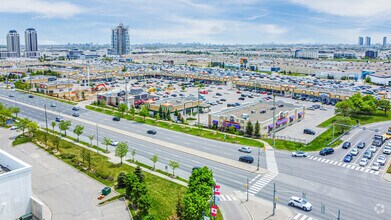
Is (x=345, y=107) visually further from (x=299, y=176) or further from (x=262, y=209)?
(x=262, y=209)

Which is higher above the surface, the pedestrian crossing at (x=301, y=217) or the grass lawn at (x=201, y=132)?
the grass lawn at (x=201, y=132)

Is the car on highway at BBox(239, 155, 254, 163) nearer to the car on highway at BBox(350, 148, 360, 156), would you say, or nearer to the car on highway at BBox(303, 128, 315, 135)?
the car on highway at BBox(350, 148, 360, 156)

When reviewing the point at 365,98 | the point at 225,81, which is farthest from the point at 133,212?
the point at 225,81

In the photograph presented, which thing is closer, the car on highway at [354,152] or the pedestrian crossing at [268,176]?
the pedestrian crossing at [268,176]

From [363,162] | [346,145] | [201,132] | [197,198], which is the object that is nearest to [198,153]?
[201,132]

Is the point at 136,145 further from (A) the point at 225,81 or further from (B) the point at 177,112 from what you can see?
(A) the point at 225,81

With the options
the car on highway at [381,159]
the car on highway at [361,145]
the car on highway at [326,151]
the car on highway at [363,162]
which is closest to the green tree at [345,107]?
the car on highway at [361,145]

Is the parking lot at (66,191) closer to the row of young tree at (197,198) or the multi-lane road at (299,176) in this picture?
the row of young tree at (197,198)

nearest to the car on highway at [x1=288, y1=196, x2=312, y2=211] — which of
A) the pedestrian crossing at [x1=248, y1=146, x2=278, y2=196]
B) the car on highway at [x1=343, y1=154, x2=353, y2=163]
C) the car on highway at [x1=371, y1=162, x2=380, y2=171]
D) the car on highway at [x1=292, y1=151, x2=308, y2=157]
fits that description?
the pedestrian crossing at [x1=248, y1=146, x2=278, y2=196]
